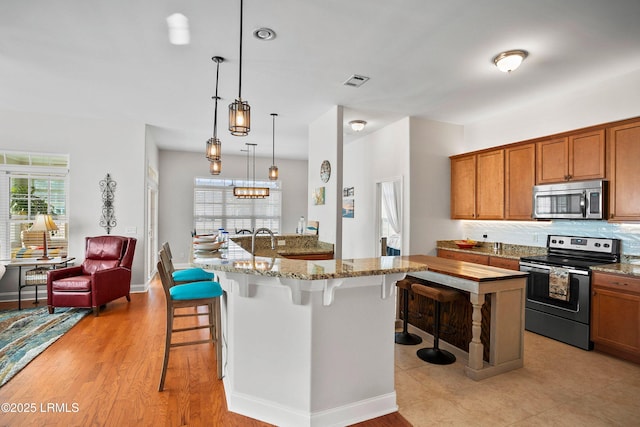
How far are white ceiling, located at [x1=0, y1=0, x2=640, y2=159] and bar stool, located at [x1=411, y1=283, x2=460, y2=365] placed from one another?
2258 mm

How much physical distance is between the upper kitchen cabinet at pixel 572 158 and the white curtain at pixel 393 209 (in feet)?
6.63

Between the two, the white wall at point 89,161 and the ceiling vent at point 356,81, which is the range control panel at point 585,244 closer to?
the ceiling vent at point 356,81

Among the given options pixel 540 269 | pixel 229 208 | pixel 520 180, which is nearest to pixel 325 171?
pixel 520 180

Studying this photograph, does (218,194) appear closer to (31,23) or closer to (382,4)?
(31,23)

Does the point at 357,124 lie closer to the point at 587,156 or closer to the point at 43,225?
the point at 587,156

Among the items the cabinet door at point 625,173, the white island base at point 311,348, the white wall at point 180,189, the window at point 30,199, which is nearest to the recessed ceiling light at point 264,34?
the white island base at point 311,348

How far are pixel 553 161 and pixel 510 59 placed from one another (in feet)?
5.30

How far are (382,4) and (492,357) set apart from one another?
302 cm

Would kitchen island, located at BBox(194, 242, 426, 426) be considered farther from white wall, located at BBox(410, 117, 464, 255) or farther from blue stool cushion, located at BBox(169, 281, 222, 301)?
white wall, located at BBox(410, 117, 464, 255)

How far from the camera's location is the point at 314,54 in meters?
3.16

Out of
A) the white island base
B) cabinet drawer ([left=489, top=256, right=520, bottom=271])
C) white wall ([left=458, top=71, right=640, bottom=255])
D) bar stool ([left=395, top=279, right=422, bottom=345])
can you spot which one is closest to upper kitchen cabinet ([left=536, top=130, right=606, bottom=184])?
white wall ([left=458, top=71, right=640, bottom=255])

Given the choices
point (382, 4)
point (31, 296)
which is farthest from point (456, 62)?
point (31, 296)

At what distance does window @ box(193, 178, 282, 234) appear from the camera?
8375 millimetres

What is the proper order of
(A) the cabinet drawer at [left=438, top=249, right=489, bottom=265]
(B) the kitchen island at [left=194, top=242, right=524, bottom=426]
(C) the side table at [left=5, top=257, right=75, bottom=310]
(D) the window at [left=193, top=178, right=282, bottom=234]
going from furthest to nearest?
(D) the window at [left=193, top=178, right=282, bottom=234]
(C) the side table at [left=5, top=257, right=75, bottom=310]
(A) the cabinet drawer at [left=438, top=249, right=489, bottom=265]
(B) the kitchen island at [left=194, top=242, right=524, bottom=426]
